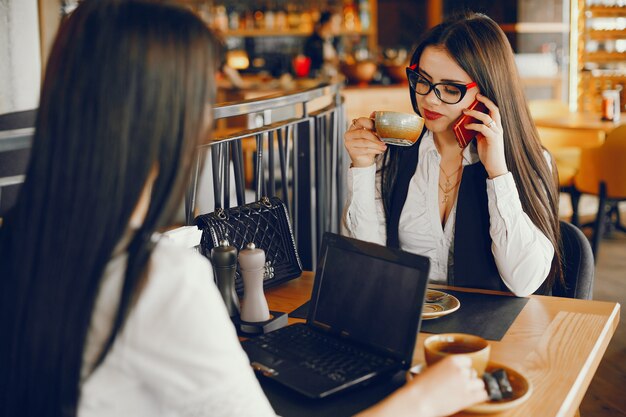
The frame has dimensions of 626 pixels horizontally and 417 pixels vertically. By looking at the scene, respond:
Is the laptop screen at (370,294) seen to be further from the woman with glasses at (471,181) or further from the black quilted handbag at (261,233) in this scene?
the woman with glasses at (471,181)

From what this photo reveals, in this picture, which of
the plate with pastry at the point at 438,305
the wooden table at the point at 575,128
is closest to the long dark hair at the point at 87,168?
the plate with pastry at the point at 438,305

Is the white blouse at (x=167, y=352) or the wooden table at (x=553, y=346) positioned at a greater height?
the white blouse at (x=167, y=352)

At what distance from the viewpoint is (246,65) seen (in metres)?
8.28

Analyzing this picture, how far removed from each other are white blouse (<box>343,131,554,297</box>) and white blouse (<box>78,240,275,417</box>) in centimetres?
103

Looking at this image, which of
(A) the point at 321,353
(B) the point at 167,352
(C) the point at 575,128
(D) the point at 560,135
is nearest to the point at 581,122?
(C) the point at 575,128

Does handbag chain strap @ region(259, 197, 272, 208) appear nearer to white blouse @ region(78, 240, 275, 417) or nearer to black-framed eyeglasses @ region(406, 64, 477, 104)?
black-framed eyeglasses @ region(406, 64, 477, 104)

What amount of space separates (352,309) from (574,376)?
0.41m

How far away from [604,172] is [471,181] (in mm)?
3055

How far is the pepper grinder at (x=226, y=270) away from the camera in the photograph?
5.12ft

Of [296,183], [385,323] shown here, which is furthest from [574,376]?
[296,183]

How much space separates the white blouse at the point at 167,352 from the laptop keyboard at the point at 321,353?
346 millimetres

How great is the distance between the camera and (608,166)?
475cm

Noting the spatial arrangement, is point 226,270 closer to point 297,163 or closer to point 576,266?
point 576,266

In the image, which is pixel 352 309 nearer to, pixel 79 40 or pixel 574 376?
pixel 574 376
